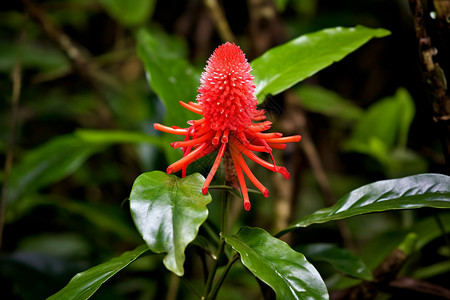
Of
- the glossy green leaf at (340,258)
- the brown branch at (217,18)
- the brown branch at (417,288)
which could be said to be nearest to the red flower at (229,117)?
the glossy green leaf at (340,258)

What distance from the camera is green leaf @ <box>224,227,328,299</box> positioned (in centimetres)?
58

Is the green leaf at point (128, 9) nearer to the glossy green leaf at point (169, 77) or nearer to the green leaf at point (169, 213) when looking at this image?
the glossy green leaf at point (169, 77)

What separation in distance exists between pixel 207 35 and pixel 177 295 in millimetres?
1569

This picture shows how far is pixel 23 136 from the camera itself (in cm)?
247

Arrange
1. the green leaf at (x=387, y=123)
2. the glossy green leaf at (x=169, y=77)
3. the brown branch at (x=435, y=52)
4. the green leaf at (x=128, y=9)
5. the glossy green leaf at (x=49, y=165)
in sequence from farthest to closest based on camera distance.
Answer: the green leaf at (x=128, y=9), the green leaf at (x=387, y=123), the glossy green leaf at (x=49, y=165), the glossy green leaf at (x=169, y=77), the brown branch at (x=435, y=52)

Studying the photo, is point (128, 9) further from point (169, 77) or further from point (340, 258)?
point (340, 258)

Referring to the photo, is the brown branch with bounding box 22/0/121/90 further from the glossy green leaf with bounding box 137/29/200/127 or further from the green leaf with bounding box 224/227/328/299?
the green leaf with bounding box 224/227/328/299

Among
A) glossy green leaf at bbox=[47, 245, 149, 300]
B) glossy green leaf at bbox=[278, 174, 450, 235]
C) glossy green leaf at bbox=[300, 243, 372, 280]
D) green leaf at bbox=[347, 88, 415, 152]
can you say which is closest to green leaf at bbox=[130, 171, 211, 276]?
glossy green leaf at bbox=[47, 245, 149, 300]

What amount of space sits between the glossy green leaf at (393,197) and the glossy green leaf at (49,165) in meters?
0.99

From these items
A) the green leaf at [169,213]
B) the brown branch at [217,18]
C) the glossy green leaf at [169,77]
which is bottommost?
the green leaf at [169,213]

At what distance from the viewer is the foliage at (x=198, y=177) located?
65 centimetres

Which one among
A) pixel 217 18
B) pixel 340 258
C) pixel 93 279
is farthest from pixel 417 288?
pixel 217 18

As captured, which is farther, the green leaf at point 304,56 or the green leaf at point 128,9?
the green leaf at point 128,9

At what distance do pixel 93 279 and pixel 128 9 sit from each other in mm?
1875
